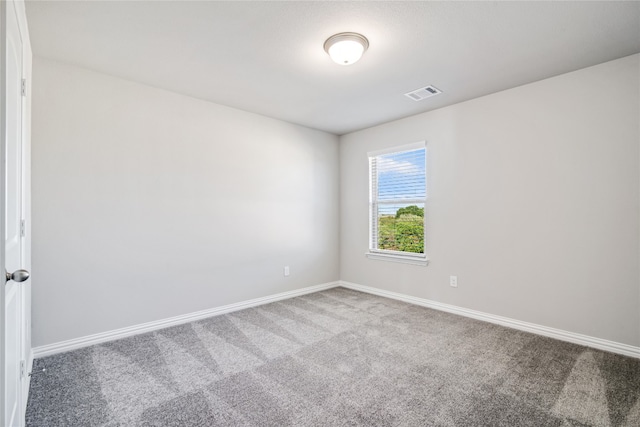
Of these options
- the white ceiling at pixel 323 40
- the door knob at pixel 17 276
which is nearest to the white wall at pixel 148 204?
the white ceiling at pixel 323 40

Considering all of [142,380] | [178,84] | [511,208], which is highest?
[178,84]

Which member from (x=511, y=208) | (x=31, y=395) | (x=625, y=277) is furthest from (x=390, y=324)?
(x=31, y=395)

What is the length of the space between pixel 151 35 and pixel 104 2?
Answer: 13.8 inches

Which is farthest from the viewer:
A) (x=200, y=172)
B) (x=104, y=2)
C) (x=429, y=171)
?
(x=429, y=171)

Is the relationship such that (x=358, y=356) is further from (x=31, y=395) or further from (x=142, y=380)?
(x=31, y=395)

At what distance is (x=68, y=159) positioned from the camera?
267 cm

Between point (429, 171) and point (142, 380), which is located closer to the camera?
point (142, 380)

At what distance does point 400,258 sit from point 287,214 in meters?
1.66

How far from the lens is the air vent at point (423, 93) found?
3207 mm

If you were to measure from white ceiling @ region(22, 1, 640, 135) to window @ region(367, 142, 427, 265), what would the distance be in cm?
108

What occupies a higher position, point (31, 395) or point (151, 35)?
point (151, 35)

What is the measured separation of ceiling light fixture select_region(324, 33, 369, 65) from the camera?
2.24 m

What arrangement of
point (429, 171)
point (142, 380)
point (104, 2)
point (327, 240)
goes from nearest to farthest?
point (104, 2) → point (142, 380) → point (429, 171) → point (327, 240)

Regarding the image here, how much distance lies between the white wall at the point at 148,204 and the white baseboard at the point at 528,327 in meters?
1.54
